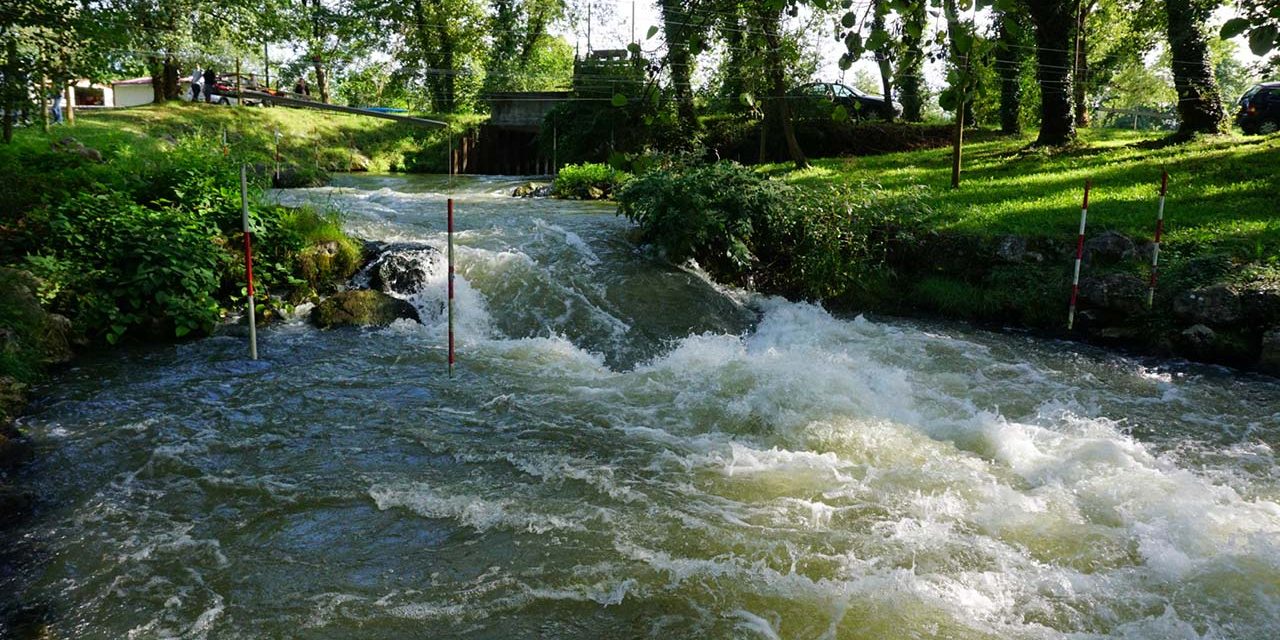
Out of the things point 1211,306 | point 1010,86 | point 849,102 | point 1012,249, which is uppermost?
point 1010,86

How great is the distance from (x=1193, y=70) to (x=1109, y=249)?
945 cm

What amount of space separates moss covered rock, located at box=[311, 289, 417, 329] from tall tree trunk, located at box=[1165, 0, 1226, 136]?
16.6m

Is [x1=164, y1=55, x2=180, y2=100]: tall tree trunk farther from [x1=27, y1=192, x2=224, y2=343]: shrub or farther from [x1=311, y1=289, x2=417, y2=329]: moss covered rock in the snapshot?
[x1=311, y1=289, x2=417, y2=329]: moss covered rock

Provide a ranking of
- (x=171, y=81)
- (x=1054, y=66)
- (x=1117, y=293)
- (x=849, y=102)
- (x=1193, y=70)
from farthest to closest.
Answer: (x=171, y=81), (x=849, y=102), (x=1054, y=66), (x=1193, y=70), (x=1117, y=293)

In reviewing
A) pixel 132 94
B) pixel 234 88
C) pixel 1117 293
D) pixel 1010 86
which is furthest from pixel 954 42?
pixel 132 94

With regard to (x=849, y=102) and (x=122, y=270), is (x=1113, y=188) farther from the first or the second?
(x=122, y=270)

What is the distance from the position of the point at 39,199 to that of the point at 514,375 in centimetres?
631

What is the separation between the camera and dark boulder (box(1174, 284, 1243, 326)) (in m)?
9.67

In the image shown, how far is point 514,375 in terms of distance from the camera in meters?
8.70

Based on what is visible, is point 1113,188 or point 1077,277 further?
point 1113,188

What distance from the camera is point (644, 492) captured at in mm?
5809

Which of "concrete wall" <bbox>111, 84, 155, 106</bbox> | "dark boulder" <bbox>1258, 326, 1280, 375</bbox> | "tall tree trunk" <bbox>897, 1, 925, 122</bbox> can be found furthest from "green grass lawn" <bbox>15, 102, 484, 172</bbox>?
"dark boulder" <bbox>1258, 326, 1280, 375</bbox>

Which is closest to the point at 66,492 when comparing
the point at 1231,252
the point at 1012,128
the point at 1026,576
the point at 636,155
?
the point at 636,155

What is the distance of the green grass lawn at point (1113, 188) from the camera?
1166 cm
